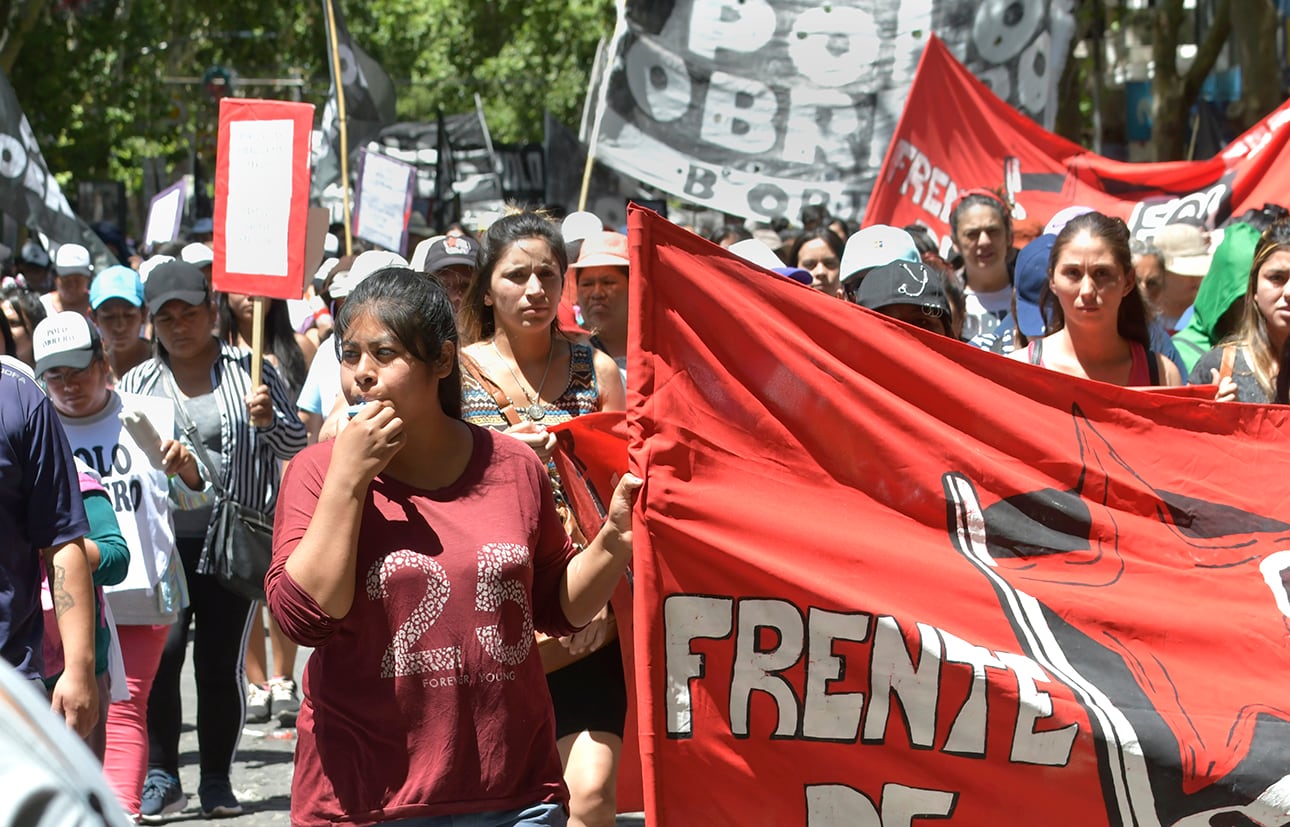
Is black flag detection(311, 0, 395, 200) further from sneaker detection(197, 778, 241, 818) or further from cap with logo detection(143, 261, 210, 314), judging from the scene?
sneaker detection(197, 778, 241, 818)

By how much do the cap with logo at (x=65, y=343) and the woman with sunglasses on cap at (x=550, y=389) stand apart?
1469 millimetres

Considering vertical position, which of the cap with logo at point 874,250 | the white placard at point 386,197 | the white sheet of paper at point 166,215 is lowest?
the white sheet of paper at point 166,215

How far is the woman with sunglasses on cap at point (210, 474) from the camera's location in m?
6.52

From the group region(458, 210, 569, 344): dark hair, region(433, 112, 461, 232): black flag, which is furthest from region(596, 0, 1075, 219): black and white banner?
region(433, 112, 461, 232): black flag

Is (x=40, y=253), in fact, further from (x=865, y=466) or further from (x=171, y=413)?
(x=865, y=466)

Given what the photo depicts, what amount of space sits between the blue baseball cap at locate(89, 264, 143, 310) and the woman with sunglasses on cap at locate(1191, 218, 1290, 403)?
13.9 ft

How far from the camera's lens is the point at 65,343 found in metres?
5.81

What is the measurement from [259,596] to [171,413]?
0.76 meters

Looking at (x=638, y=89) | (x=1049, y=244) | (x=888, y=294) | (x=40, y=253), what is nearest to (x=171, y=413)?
(x=888, y=294)

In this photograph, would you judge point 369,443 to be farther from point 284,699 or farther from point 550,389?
point 284,699

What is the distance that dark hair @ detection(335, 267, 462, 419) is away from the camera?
3373mm

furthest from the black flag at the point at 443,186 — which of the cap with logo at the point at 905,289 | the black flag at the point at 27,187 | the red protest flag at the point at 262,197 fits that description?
the cap with logo at the point at 905,289

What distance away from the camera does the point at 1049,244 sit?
618cm

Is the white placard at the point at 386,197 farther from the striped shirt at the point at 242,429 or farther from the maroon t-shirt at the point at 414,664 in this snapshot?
the maroon t-shirt at the point at 414,664
